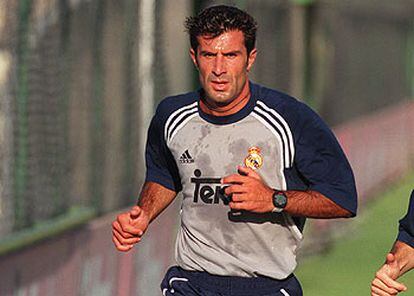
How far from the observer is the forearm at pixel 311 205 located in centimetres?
668

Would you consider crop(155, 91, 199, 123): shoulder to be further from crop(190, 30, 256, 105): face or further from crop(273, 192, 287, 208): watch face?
crop(273, 192, 287, 208): watch face

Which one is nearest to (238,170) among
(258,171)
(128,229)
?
(258,171)

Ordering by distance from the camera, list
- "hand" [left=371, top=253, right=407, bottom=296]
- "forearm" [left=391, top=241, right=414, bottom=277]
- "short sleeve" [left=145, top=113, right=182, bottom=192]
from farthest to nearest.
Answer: "short sleeve" [left=145, top=113, right=182, bottom=192]
"forearm" [left=391, top=241, right=414, bottom=277]
"hand" [left=371, top=253, right=407, bottom=296]

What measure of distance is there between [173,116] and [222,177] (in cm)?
44

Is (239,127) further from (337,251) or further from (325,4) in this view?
(325,4)

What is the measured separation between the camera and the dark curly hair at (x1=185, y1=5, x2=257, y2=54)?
6.82m

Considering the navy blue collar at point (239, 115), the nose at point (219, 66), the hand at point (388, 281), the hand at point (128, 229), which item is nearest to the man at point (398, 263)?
the hand at point (388, 281)

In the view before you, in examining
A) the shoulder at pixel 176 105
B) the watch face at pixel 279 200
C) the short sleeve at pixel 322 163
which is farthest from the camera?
the shoulder at pixel 176 105

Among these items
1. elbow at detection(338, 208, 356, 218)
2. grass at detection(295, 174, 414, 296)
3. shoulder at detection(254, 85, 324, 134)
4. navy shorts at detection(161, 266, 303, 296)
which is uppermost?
shoulder at detection(254, 85, 324, 134)

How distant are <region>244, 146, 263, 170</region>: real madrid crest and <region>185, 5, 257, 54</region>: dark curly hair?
0.44 m

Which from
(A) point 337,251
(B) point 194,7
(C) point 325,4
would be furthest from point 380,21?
(B) point 194,7

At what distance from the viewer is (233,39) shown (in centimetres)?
682

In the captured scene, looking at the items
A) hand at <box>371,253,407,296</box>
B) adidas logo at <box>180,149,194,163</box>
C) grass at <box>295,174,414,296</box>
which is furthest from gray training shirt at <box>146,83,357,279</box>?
grass at <box>295,174,414,296</box>

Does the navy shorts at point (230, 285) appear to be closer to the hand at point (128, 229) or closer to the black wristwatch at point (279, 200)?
the hand at point (128, 229)
